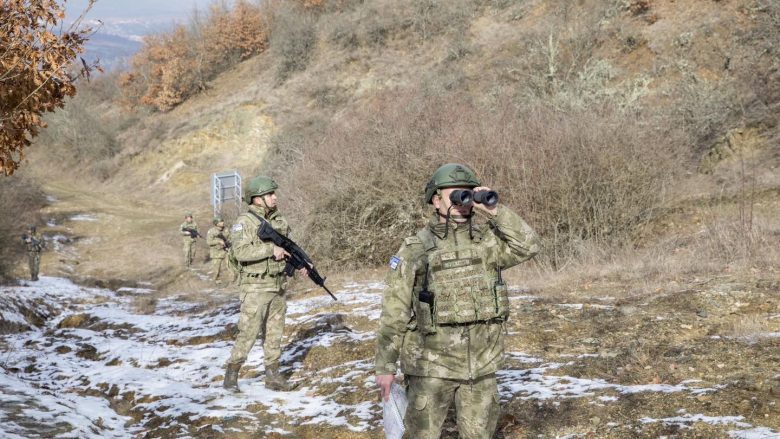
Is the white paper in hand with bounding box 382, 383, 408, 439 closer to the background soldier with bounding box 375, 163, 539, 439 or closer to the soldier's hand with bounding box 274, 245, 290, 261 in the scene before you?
the background soldier with bounding box 375, 163, 539, 439

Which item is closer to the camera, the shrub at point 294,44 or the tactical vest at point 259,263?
the tactical vest at point 259,263

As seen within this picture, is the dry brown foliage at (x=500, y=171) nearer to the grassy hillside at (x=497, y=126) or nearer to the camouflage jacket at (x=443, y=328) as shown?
the grassy hillside at (x=497, y=126)

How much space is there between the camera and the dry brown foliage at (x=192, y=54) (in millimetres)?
38406

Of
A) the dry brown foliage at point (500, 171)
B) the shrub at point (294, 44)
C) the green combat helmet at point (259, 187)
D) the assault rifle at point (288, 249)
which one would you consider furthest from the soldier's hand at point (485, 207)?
the shrub at point (294, 44)

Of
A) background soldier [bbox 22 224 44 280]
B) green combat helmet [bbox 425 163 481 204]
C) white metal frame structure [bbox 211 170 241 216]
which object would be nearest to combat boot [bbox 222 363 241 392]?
green combat helmet [bbox 425 163 481 204]

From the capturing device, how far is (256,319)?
5742 millimetres

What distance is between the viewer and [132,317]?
1045 centimetres

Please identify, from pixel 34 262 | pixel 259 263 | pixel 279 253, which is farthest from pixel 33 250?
pixel 279 253

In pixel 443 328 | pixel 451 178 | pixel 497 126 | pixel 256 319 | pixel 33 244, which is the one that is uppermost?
pixel 497 126

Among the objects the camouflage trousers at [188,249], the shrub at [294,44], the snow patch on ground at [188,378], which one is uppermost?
the shrub at [294,44]

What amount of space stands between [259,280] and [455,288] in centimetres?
312

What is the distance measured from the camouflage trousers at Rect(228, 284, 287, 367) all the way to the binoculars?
3.32 m

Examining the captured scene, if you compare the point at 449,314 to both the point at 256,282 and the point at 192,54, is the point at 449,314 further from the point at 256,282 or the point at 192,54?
the point at 192,54

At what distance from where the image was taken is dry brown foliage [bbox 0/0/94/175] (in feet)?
13.3
